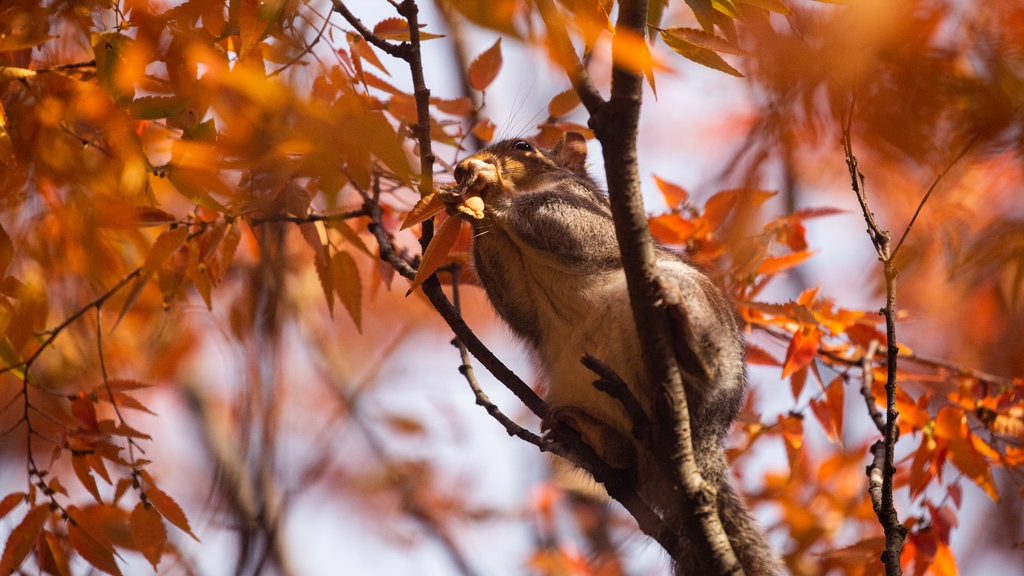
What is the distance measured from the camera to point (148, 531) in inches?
145

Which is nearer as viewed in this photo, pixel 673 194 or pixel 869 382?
pixel 869 382

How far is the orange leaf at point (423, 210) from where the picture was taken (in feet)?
11.4

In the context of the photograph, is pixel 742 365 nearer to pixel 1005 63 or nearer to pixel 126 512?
pixel 1005 63

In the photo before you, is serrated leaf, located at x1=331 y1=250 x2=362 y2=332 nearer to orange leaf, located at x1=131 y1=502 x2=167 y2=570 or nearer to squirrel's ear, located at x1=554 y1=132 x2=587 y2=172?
orange leaf, located at x1=131 y1=502 x2=167 y2=570

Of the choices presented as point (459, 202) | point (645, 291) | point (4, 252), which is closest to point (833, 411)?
point (645, 291)

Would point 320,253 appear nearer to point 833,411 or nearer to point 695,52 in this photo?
point 695,52

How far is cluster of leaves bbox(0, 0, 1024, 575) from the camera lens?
316 cm

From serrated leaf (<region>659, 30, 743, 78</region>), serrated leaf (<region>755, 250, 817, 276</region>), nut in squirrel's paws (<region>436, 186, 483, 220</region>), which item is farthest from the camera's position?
serrated leaf (<region>755, 250, 817, 276</region>)

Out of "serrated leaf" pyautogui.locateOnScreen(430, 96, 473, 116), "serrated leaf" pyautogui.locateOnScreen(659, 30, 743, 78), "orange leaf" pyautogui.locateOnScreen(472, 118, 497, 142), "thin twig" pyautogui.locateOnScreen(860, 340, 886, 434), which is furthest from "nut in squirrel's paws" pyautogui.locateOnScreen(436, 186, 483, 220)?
"thin twig" pyautogui.locateOnScreen(860, 340, 886, 434)

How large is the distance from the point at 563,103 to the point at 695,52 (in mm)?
1697

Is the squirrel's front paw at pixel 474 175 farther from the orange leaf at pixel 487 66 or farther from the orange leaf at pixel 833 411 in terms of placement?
the orange leaf at pixel 833 411

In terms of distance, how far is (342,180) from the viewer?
3.85 meters

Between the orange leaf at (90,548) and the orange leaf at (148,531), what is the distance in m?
0.13

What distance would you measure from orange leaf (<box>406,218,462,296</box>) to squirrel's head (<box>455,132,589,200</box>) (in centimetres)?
73
